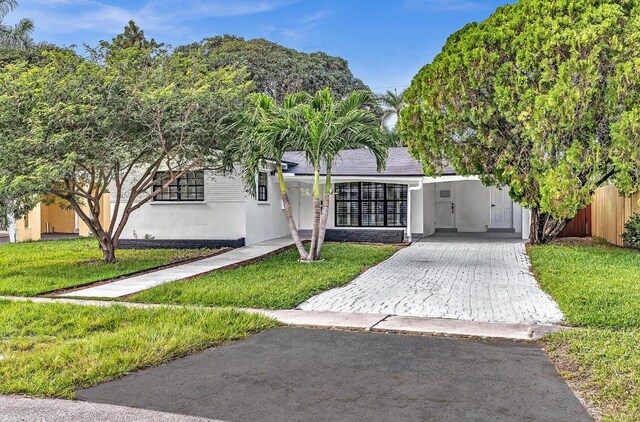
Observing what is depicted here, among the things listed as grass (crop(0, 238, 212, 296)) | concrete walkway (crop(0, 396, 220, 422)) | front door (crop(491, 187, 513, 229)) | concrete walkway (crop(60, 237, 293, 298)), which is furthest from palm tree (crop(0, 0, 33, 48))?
concrete walkway (crop(0, 396, 220, 422))

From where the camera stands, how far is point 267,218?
18828mm

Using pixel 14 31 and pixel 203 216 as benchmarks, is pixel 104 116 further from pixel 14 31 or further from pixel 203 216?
pixel 14 31

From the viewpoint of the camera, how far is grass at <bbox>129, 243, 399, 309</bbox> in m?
8.05

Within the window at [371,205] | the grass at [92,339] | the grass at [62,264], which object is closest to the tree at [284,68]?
the window at [371,205]

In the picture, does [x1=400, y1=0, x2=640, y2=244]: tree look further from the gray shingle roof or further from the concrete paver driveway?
the gray shingle roof

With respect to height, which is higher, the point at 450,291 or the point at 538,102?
the point at 538,102

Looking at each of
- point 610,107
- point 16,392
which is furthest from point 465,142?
point 16,392

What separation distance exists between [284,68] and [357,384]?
3520cm

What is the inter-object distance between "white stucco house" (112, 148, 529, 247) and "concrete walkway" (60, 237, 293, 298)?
1245 mm

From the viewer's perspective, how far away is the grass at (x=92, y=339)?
4586 mm

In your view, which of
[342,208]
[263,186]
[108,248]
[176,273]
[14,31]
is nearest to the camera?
[176,273]

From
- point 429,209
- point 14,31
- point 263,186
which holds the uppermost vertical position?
point 14,31

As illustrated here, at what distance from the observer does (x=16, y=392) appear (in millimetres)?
4316

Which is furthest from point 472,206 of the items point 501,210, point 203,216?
point 203,216
